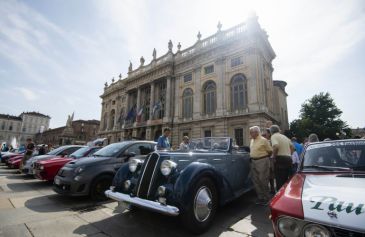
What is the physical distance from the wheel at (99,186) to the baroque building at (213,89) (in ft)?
50.0

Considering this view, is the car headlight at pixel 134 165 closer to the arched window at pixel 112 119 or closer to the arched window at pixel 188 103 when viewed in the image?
the arched window at pixel 188 103

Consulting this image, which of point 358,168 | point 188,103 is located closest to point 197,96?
point 188,103

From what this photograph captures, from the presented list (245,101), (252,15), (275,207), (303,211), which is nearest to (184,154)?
(275,207)

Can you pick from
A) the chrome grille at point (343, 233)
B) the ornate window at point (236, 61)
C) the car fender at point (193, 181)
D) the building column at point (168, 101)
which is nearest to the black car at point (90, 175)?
the car fender at point (193, 181)

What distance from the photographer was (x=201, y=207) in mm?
2996

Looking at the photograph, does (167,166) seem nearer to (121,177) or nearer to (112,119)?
(121,177)

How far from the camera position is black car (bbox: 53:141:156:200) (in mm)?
4473

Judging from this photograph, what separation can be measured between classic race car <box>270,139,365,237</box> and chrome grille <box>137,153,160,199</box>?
6.02 ft

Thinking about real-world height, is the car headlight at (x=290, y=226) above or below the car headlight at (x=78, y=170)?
below

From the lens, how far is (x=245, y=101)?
63.2ft

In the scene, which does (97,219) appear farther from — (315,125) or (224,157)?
(315,125)

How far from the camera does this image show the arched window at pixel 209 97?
854 inches

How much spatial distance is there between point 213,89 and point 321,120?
17552mm

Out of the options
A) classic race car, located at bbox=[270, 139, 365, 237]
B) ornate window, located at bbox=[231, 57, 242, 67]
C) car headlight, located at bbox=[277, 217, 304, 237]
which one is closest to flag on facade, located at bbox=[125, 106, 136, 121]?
ornate window, located at bbox=[231, 57, 242, 67]
